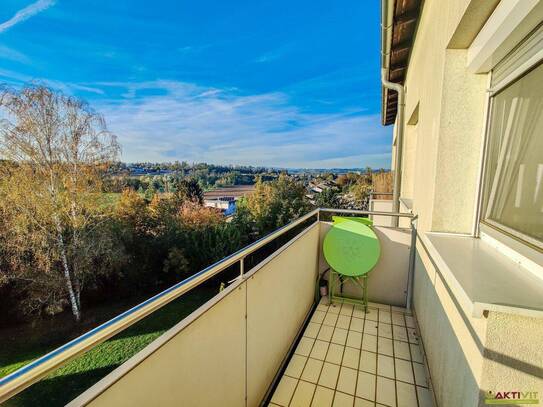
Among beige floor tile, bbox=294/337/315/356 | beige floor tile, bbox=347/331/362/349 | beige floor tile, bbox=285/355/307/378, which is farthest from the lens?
beige floor tile, bbox=347/331/362/349

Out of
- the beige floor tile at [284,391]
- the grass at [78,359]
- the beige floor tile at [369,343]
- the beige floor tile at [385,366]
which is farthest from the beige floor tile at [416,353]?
the grass at [78,359]

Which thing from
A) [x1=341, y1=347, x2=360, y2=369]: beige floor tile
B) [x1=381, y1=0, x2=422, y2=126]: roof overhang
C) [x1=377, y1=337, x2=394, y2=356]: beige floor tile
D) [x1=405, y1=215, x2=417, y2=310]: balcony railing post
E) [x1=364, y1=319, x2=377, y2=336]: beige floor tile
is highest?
[x1=381, y1=0, x2=422, y2=126]: roof overhang

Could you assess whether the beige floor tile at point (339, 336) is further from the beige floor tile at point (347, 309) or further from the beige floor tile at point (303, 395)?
the beige floor tile at point (303, 395)

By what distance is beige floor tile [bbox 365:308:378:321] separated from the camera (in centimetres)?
302

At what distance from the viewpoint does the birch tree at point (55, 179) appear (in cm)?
809

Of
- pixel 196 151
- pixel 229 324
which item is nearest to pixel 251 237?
pixel 229 324

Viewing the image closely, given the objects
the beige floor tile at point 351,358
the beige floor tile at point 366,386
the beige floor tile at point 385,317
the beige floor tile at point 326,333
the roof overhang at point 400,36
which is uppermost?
the roof overhang at point 400,36

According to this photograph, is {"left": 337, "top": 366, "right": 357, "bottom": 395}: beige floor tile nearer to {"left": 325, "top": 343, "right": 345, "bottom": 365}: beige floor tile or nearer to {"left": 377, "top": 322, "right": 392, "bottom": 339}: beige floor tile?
{"left": 325, "top": 343, "right": 345, "bottom": 365}: beige floor tile

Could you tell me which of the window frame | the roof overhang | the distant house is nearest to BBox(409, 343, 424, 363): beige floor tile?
the window frame

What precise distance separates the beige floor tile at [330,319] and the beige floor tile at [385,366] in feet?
2.01

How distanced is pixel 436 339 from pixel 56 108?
38.3 ft

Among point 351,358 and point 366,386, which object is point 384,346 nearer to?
point 351,358

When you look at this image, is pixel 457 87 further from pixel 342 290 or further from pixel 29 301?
pixel 29 301

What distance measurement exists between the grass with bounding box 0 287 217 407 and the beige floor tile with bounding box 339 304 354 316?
174 inches
